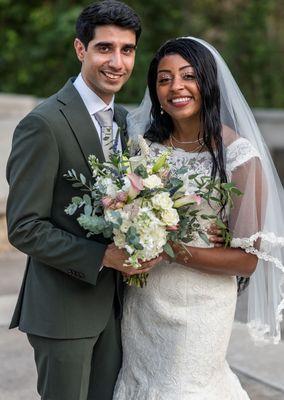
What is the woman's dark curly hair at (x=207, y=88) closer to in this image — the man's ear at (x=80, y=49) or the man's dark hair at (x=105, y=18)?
the man's dark hair at (x=105, y=18)

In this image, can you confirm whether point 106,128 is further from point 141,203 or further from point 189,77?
point 141,203

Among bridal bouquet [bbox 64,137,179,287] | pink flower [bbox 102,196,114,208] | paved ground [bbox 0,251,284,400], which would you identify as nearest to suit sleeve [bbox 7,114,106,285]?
bridal bouquet [bbox 64,137,179,287]

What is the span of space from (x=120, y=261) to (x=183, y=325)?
0.49 meters

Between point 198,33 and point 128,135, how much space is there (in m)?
10.0

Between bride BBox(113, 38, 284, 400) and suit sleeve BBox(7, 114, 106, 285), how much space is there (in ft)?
1.15

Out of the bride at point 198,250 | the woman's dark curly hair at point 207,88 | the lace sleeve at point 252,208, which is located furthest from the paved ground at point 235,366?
the woman's dark curly hair at point 207,88

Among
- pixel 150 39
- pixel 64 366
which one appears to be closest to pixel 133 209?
pixel 64 366

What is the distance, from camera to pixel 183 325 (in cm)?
325

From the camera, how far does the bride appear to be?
3.13 metres

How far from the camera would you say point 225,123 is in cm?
326

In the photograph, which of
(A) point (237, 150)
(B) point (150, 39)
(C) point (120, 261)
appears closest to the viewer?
(C) point (120, 261)

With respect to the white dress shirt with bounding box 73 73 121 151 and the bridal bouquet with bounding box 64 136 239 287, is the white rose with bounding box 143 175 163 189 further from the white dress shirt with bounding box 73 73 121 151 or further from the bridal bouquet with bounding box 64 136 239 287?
the white dress shirt with bounding box 73 73 121 151

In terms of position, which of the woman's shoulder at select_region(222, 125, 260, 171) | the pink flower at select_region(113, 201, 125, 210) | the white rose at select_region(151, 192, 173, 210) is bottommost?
the pink flower at select_region(113, 201, 125, 210)

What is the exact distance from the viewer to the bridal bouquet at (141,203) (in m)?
2.76
